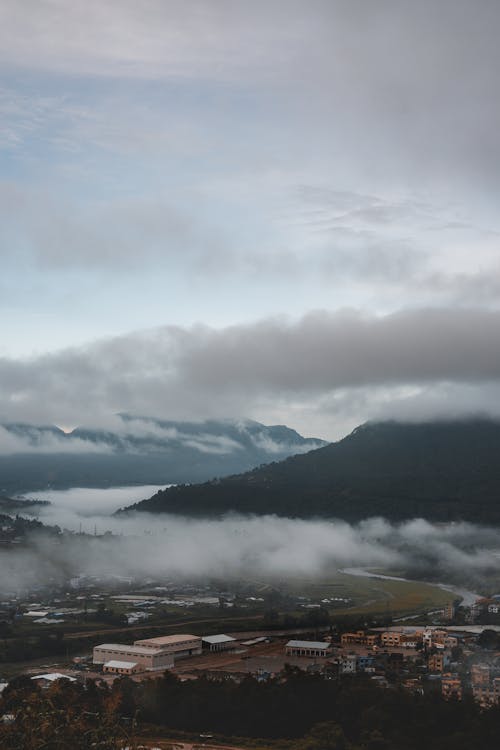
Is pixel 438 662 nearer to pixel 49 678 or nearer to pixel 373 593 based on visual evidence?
pixel 49 678

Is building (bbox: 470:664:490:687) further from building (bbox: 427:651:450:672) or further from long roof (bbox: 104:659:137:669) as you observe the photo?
long roof (bbox: 104:659:137:669)

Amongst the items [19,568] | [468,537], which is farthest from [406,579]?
[19,568]

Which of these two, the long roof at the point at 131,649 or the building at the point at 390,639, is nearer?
the long roof at the point at 131,649

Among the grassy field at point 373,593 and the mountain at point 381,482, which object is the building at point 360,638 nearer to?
the grassy field at point 373,593

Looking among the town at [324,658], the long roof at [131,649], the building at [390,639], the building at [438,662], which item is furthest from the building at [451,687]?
the long roof at [131,649]

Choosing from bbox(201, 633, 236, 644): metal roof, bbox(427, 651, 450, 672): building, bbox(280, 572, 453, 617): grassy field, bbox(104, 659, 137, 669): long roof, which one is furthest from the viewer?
bbox(280, 572, 453, 617): grassy field

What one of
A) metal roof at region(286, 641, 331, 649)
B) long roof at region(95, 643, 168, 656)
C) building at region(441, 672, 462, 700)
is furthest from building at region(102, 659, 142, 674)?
building at region(441, 672, 462, 700)
